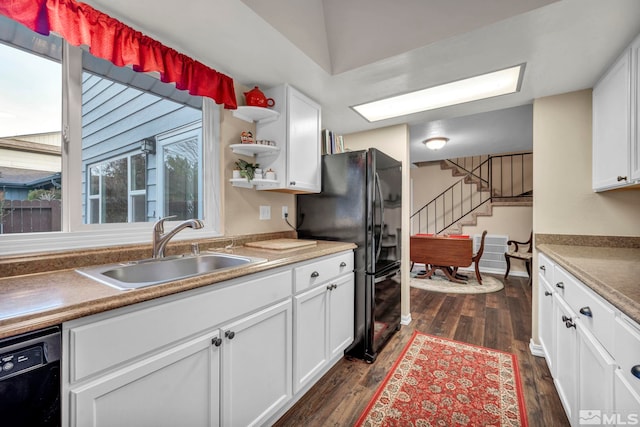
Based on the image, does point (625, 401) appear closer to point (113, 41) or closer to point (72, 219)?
point (72, 219)

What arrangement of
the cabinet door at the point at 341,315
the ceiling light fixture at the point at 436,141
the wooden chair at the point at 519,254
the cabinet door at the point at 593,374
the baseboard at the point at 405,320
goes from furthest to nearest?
the wooden chair at the point at 519,254, the ceiling light fixture at the point at 436,141, the baseboard at the point at 405,320, the cabinet door at the point at 341,315, the cabinet door at the point at 593,374

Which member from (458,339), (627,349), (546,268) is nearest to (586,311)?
(627,349)

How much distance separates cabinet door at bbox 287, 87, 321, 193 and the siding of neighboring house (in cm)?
75

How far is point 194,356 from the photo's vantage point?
106 centimetres

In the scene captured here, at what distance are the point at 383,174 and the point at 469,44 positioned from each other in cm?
104

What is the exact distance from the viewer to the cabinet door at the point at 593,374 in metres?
0.93

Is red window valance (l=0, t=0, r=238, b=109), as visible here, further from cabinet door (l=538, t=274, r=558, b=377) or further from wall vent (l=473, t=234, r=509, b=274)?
wall vent (l=473, t=234, r=509, b=274)

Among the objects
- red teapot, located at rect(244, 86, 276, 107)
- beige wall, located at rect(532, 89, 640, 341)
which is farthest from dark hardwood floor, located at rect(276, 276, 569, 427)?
red teapot, located at rect(244, 86, 276, 107)

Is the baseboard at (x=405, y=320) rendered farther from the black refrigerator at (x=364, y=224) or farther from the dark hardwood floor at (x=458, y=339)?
the black refrigerator at (x=364, y=224)

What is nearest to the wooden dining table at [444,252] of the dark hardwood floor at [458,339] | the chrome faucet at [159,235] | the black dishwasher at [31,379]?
the dark hardwood floor at [458,339]

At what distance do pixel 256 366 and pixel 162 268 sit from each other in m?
0.72

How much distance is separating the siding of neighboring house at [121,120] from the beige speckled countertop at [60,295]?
1.55 ft

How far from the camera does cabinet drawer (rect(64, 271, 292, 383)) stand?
78 cm

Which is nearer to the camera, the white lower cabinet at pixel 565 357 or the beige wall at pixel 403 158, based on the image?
the white lower cabinet at pixel 565 357
